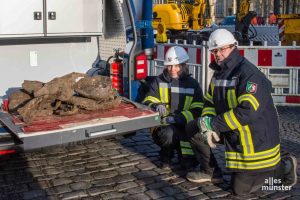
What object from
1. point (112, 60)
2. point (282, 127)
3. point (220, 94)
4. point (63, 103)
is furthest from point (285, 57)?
point (63, 103)

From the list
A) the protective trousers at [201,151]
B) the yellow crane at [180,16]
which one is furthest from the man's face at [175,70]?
the yellow crane at [180,16]

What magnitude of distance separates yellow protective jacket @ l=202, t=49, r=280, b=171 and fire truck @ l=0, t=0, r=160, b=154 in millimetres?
906

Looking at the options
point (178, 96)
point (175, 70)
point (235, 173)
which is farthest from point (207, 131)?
point (175, 70)

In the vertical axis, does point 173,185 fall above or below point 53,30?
below

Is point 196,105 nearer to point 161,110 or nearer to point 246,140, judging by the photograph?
point 161,110

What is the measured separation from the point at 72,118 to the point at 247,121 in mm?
1704

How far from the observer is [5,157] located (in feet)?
14.2

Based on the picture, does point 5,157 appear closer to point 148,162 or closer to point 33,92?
point 33,92

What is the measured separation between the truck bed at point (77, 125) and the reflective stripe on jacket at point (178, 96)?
0.82 feet

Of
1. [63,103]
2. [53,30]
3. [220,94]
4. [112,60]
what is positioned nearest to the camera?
[220,94]

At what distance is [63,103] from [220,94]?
1630mm

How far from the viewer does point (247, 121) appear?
416 cm

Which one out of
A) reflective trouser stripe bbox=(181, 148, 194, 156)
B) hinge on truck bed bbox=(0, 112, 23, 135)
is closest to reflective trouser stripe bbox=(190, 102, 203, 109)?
reflective trouser stripe bbox=(181, 148, 194, 156)

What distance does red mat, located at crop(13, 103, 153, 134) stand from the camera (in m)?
4.31
